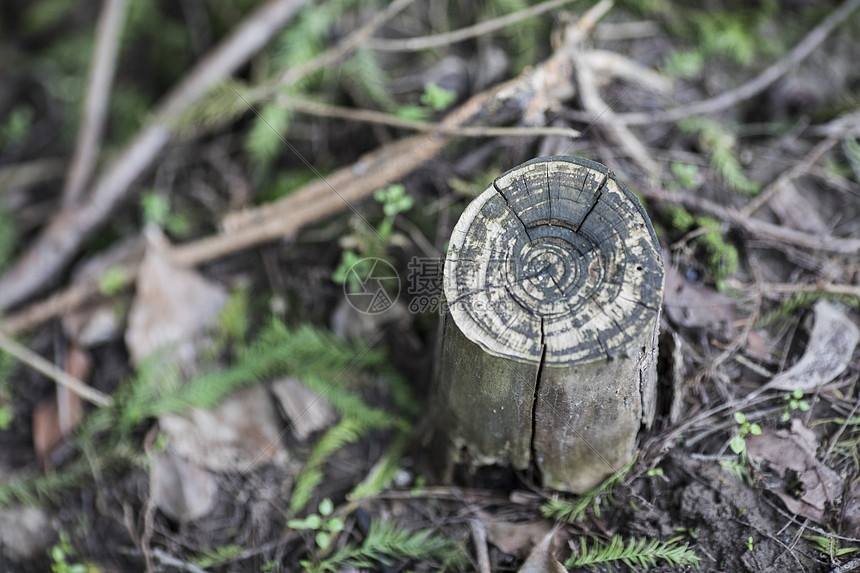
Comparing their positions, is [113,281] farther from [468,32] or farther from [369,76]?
[468,32]

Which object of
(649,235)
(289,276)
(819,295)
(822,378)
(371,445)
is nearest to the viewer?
(649,235)

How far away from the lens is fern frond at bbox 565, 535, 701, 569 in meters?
2.16

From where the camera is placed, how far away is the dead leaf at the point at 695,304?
268 cm

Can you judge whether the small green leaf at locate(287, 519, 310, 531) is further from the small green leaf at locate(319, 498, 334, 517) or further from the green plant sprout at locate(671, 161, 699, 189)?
the green plant sprout at locate(671, 161, 699, 189)

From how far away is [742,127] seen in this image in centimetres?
340

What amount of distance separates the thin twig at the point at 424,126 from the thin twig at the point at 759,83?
0.57m

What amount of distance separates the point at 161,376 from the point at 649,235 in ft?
8.04

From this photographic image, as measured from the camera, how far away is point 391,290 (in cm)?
304

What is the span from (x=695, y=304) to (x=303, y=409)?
78.2 inches

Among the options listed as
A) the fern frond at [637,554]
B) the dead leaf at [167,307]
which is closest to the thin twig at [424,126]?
the dead leaf at [167,307]

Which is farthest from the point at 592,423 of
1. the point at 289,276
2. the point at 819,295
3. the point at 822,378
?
the point at 289,276

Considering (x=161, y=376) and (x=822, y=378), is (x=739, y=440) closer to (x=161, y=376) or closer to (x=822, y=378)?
(x=822, y=378)

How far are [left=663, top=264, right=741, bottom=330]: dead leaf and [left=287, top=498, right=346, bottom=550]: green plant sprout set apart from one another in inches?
70.1

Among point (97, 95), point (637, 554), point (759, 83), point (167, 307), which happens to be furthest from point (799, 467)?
point (97, 95)
